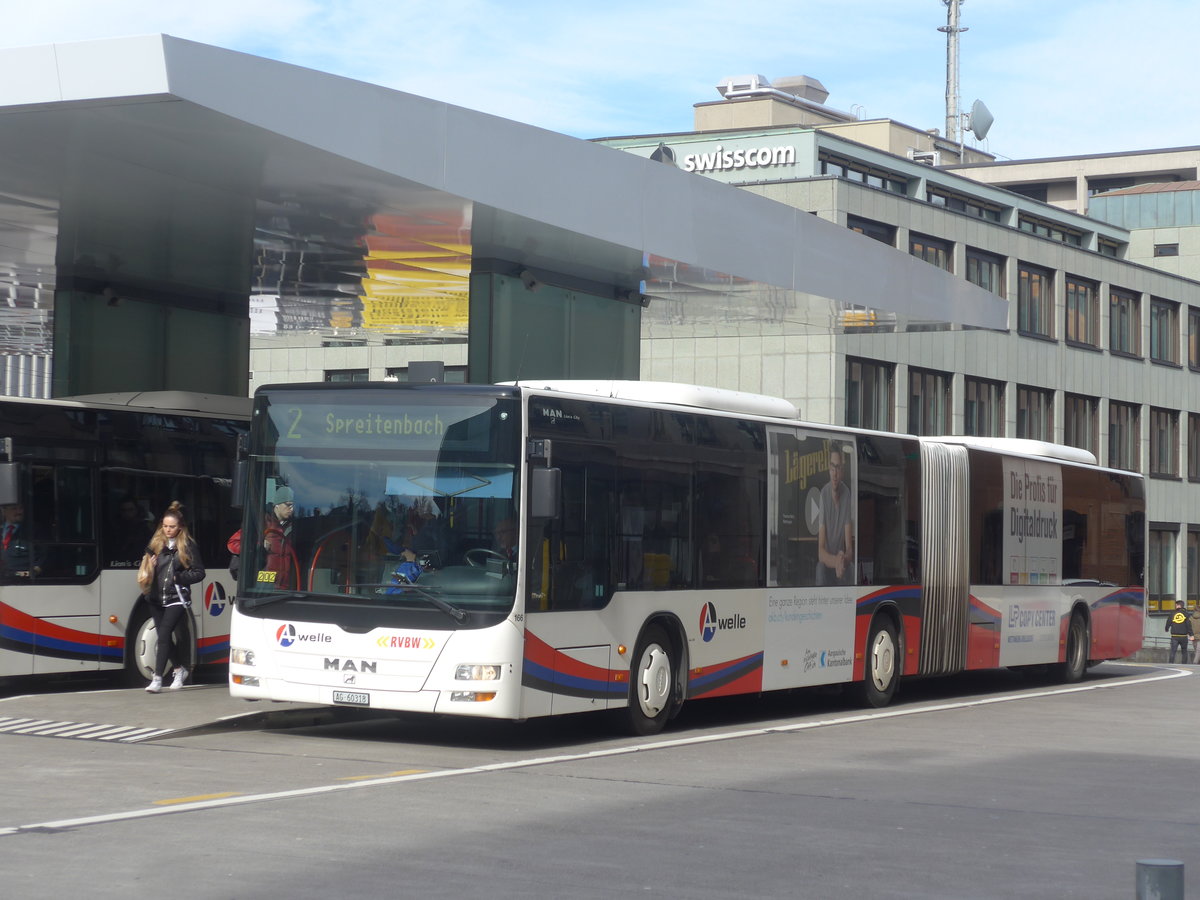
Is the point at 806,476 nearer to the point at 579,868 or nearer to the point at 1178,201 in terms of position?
the point at 579,868

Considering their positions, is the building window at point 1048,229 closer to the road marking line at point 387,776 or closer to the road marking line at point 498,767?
the road marking line at point 498,767

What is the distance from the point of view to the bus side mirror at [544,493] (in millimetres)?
12594

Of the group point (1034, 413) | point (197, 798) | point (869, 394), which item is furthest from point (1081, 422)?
point (197, 798)

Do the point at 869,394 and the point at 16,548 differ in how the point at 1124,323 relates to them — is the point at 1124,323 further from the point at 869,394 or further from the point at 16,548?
the point at 16,548

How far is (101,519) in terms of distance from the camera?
16.5 meters

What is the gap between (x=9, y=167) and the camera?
1555 centimetres

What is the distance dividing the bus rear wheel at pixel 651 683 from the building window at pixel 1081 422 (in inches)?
1726

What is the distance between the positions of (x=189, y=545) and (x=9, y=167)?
3.62 metres

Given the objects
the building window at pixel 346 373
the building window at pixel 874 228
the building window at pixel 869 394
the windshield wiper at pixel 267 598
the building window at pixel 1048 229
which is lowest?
the windshield wiper at pixel 267 598

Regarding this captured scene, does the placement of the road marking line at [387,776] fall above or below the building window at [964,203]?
below

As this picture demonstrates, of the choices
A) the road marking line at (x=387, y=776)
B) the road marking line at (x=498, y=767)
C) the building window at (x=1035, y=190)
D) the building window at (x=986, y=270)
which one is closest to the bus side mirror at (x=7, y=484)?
the road marking line at (x=387, y=776)

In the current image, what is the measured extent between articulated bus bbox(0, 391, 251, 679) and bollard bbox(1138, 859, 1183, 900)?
1144cm

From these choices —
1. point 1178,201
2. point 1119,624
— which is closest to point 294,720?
point 1119,624

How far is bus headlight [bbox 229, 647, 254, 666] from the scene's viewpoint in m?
13.2
